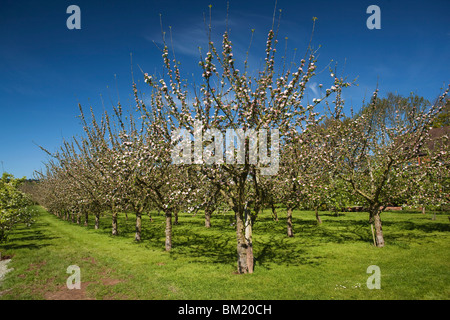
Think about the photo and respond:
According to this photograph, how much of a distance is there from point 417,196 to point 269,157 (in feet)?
41.3

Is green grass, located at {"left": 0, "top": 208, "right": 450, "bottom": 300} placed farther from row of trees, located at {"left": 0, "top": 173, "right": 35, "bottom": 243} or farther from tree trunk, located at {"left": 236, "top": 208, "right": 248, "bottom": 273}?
row of trees, located at {"left": 0, "top": 173, "right": 35, "bottom": 243}

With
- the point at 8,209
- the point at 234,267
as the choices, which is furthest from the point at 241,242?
the point at 8,209

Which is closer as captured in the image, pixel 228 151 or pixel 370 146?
pixel 228 151

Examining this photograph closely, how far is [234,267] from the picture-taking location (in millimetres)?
13344

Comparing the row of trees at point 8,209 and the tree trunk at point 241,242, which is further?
the row of trees at point 8,209

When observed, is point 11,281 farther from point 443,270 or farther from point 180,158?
point 443,270

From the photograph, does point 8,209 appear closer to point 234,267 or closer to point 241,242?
point 234,267

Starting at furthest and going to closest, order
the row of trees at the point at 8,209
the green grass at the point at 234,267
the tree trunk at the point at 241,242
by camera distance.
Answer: the row of trees at the point at 8,209, the tree trunk at the point at 241,242, the green grass at the point at 234,267

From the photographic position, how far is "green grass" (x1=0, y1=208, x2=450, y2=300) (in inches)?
396

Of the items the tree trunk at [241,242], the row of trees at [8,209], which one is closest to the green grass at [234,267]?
the tree trunk at [241,242]

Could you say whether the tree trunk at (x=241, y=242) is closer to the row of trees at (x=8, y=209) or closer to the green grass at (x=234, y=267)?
the green grass at (x=234, y=267)

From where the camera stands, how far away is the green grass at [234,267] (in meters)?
10.1

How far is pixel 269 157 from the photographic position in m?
11.0
